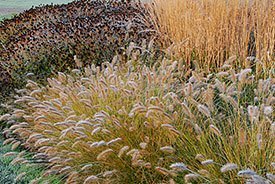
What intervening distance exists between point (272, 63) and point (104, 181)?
6.90 feet

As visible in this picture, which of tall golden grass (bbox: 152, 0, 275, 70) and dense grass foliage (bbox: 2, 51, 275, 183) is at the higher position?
tall golden grass (bbox: 152, 0, 275, 70)

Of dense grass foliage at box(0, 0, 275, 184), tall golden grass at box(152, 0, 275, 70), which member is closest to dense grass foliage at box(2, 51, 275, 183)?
dense grass foliage at box(0, 0, 275, 184)

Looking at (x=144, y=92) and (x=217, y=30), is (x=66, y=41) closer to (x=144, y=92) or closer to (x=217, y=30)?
(x=217, y=30)

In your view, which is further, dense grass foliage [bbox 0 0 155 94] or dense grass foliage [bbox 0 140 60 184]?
dense grass foliage [bbox 0 0 155 94]

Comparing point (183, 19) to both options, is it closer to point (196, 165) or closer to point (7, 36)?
point (196, 165)

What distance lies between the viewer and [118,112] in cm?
309

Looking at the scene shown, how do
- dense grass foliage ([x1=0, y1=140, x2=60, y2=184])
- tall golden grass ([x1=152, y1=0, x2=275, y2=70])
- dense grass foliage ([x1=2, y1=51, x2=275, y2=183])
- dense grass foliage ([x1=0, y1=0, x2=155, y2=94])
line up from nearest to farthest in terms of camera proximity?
1. dense grass foliage ([x1=2, y1=51, x2=275, y2=183])
2. dense grass foliage ([x1=0, y1=140, x2=60, y2=184])
3. tall golden grass ([x1=152, y1=0, x2=275, y2=70])
4. dense grass foliage ([x1=0, y1=0, x2=155, y2=94])

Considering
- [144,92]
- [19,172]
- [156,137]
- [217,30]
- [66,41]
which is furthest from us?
[66,41]

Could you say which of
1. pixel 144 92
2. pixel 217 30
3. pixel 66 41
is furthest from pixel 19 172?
pixel 217 30

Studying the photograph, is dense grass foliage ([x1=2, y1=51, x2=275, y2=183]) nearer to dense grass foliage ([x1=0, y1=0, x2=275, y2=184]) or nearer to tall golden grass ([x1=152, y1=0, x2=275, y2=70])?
dense grass foliage ([x1=0, y1=0, x2=275, y2=184])

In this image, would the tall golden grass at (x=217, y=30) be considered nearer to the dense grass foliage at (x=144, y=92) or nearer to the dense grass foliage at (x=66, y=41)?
the dense grass foliage at (x=144, y=92)

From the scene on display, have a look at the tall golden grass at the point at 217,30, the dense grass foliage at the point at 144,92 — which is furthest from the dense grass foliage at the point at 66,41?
the tall golden grass at the point at 217,30

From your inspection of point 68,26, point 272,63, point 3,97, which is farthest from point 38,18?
point 272,63

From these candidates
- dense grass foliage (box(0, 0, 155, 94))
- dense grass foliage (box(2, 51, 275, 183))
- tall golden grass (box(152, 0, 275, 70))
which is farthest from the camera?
dense grass foliage (box(0, 0, 155, 94))
